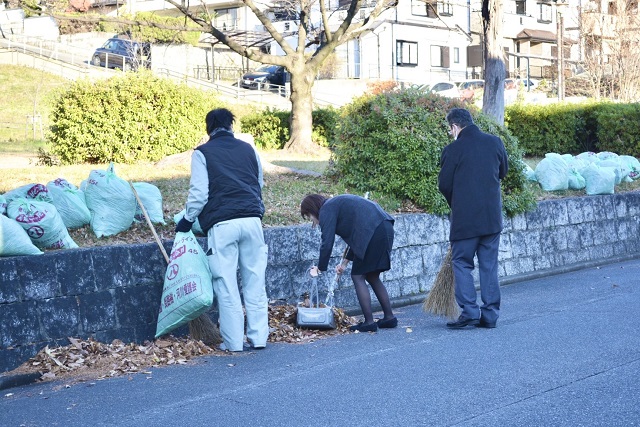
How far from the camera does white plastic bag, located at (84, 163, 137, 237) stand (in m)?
8.91

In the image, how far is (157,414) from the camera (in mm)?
5934

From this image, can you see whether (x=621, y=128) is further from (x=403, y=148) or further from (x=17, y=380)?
(x=17, y=380)

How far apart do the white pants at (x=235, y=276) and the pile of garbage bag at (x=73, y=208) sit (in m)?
1.35

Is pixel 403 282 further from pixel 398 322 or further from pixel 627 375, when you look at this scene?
pixel 627 375

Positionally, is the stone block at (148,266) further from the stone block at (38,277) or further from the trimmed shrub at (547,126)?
the trimmed shrub at (547,126)

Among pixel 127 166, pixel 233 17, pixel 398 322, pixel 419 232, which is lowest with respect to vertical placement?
pixel 398 322

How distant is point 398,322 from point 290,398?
11.4ft

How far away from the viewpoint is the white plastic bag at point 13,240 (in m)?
7.37

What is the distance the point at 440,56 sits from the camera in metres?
52.1

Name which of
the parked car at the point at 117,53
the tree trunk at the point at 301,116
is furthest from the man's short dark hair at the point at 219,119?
the parked car at the point at 117,53

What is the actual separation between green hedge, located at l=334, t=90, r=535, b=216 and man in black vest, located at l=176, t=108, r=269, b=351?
4315 millimetres

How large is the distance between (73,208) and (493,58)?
10.3 m

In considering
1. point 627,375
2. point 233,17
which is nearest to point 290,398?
point 627,375

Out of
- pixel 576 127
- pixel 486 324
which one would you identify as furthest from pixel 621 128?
pixel 486 324
